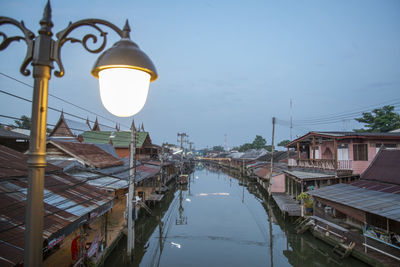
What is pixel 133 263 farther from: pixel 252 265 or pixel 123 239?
pixel 252 265

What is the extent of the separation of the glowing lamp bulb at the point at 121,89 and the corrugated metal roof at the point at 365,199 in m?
11.9

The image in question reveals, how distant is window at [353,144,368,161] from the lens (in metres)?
20.5

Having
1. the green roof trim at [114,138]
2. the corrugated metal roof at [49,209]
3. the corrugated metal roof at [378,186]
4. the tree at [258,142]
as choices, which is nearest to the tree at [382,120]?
the corrugated metal roof at [378,186]

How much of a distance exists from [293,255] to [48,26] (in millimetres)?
17835

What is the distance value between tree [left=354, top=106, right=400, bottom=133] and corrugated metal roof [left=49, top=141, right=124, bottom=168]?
3929cm

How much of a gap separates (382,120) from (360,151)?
924 inches

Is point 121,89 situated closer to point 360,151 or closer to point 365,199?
point 365,199

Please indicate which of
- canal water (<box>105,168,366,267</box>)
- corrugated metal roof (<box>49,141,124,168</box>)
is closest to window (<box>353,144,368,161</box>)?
canal water (<box>105,168,366,267</box>)

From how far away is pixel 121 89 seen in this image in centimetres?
230

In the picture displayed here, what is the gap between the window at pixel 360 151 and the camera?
67.4 ft

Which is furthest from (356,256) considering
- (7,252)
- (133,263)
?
(7,252)

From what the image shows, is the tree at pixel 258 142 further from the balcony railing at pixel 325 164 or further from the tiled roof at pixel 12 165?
the tiled roof at pixel 12 165

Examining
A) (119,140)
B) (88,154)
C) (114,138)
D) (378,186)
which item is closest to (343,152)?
(378,186)

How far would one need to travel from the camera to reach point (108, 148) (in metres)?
25.8
